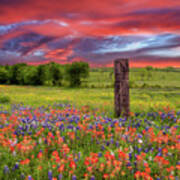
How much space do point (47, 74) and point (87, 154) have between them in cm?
5810

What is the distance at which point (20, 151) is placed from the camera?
431 cm

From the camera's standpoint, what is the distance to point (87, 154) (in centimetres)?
450

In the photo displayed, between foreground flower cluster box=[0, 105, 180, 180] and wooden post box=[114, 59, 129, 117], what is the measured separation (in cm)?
96

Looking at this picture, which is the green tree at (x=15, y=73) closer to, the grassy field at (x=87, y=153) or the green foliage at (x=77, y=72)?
the green foliage at (x=77, y=72)

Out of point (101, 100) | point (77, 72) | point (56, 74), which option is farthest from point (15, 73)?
point (101, 100)

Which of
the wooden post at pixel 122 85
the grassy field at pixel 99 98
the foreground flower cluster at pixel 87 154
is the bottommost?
the grassy field at pixel 99 98

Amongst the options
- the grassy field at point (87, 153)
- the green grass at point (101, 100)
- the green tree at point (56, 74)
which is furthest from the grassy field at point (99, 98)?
the green tree at point (56, 74)

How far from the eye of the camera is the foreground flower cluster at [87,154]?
350cm

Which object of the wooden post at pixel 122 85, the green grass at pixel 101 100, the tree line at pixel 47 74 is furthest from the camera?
the tree line at pixel 47 74

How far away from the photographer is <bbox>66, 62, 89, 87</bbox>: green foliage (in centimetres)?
5244

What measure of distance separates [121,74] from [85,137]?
313cm

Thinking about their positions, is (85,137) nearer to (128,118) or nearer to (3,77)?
(128,118)

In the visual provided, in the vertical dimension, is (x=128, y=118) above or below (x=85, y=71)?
below

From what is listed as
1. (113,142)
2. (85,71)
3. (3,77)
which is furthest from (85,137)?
(3,77)
